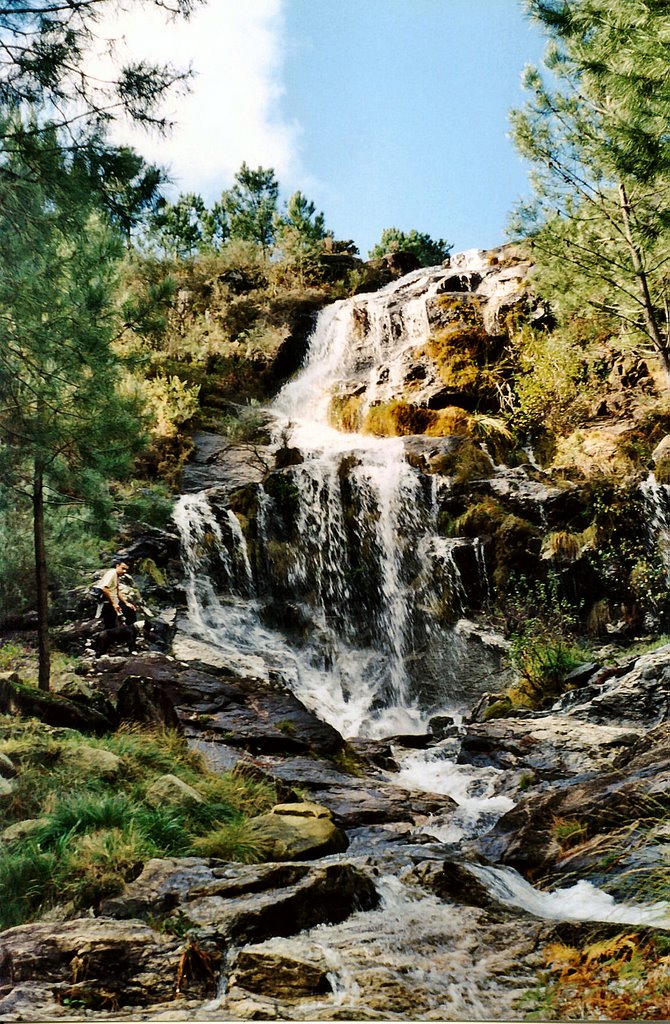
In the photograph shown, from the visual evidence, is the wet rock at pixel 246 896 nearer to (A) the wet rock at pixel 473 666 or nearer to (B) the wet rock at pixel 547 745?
(B) the wet rock at pixel 547 745

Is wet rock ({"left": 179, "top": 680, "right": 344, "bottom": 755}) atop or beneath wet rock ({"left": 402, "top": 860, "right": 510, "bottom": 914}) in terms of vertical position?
atop

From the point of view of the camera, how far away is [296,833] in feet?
9.62

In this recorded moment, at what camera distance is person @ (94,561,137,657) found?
4.56 meters

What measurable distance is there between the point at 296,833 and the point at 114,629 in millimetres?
2289

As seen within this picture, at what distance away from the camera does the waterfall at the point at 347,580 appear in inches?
239

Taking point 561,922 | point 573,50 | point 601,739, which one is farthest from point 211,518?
point 561,922

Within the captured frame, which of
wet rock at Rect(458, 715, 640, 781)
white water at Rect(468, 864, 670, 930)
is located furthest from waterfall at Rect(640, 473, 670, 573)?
white water at Rect(468, 864, 670, 930)

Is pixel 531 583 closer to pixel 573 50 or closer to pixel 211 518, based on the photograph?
pixel 211 518

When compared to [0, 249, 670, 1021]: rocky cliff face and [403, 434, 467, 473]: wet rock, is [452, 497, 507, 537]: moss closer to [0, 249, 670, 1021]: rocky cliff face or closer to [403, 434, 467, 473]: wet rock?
[0, 249, 670, 1021]: rocky cliff face

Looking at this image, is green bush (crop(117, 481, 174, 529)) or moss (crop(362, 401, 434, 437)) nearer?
green bush (crop(117, 481, 174, 529))

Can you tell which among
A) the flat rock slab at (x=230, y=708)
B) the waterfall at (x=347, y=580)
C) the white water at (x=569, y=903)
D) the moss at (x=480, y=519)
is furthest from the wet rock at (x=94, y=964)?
the moss at (x=480, y=519)

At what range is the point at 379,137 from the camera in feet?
11.4

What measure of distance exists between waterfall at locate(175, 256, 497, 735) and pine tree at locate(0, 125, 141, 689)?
8.90ft

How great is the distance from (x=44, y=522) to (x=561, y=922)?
111 inches
